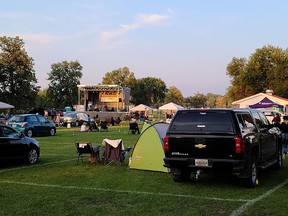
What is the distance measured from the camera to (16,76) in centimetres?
6128

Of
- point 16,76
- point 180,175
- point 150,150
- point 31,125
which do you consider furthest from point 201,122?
point 16,76

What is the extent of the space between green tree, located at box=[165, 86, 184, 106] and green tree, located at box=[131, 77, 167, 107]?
809cm

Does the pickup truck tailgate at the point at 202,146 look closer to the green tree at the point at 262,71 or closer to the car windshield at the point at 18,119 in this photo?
the car windshield at the point at 18,119

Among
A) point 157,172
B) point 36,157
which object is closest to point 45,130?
point 36,157

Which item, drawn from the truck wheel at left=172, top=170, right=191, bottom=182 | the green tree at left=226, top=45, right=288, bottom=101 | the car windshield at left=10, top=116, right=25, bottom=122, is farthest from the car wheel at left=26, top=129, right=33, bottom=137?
the green tree at left=226, top=45, right=288, bottom=101

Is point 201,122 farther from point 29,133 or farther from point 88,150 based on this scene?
point 29,133

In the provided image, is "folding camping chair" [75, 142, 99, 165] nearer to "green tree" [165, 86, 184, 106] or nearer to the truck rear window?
the truck rear window

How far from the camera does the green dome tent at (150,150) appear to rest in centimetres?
1135

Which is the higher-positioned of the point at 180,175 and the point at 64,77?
the point at 64,77

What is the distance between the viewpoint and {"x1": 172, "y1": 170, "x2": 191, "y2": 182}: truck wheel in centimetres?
946

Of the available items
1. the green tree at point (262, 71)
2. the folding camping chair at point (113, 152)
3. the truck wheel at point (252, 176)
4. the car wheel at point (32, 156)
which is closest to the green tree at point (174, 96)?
the green tree at point (262, 71)

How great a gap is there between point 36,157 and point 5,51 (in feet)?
173

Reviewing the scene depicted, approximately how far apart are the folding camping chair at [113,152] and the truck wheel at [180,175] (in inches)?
129

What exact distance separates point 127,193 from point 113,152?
4440 mm
